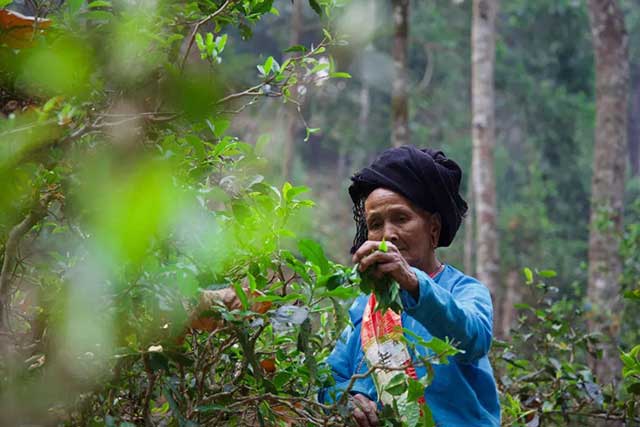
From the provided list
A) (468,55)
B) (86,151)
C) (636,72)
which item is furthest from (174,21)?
(636,72)

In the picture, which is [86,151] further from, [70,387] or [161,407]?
[161,407]

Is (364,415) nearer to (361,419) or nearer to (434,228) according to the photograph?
(361,419)

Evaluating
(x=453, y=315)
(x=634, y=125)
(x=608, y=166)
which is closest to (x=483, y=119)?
(x=608, y=166)

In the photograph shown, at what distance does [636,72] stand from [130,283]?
1207 inches

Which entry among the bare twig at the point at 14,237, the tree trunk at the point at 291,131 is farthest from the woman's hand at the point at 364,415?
the tree trunk at the point at 291,131

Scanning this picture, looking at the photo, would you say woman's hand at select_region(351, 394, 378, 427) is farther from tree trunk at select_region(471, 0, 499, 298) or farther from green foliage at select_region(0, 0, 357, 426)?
tree trunk at select_region(471, 0, 499, 298)

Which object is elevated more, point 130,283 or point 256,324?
point 130,283

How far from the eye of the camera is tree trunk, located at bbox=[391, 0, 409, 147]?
7.94 meters

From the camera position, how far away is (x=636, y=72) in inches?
1169

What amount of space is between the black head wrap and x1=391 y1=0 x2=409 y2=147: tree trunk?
5.26m

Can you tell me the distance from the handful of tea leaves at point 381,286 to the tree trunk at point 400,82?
19.8 feet

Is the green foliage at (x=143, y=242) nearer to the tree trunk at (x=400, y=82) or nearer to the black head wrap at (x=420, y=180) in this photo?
the black head wrap at (x=420, y=180)

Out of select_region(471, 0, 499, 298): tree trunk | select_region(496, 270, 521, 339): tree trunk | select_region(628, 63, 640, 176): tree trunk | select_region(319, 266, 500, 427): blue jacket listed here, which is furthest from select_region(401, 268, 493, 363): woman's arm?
select_region(628, 63, 640, 176): tree trunk

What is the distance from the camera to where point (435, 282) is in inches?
93.3
